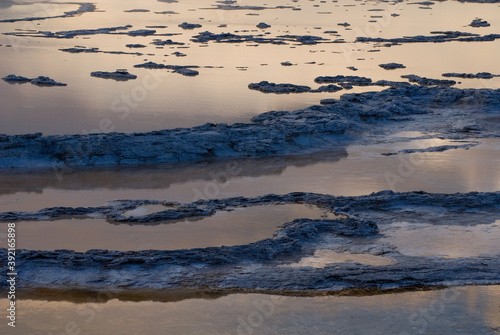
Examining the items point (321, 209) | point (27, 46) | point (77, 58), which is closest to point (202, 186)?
point (321, 209)

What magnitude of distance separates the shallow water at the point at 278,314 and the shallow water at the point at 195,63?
500 centimetres

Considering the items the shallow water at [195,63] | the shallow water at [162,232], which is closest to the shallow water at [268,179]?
the shallow water at [162,232]

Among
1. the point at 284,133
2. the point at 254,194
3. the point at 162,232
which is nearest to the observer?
the point at 162,232

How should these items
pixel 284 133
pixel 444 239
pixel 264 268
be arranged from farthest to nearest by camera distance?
pixel 284 133 → pixel 444 239 → pixel 264 268

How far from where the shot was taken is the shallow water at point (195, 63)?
1104cm

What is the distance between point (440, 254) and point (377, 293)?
88 centimetres

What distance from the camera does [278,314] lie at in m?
5.27

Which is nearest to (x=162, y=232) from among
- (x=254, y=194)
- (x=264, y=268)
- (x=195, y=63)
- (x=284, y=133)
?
(x=264, y=268)

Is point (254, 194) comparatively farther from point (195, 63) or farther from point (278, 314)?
point (195, 63)

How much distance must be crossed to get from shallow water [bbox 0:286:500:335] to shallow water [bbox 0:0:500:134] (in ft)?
16.4

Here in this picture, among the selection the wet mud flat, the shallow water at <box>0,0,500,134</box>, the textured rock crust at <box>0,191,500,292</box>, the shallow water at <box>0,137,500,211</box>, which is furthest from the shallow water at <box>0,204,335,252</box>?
the shallow water at <box>0,0,500,134</box>

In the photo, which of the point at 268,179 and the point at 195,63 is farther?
the point at 195,63

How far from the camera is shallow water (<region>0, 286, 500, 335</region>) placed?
5047 millimetres

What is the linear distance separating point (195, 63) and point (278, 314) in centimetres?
1157
